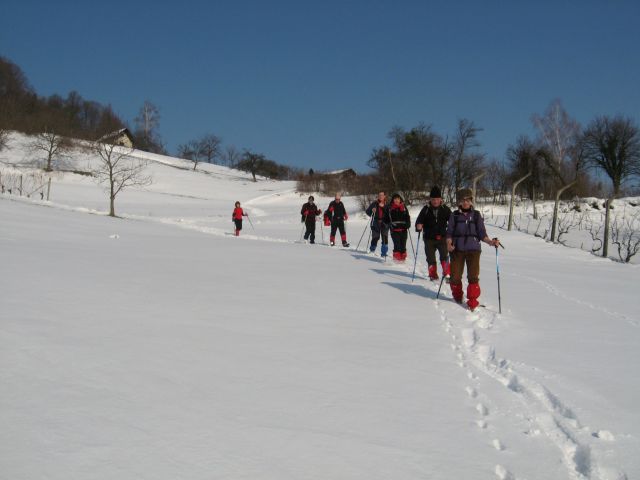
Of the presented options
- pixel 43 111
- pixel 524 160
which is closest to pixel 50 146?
pixel 43 111

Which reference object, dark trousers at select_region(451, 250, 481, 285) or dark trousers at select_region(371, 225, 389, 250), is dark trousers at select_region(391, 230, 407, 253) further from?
dark trousers at select_region(451, 250, 481, 285)

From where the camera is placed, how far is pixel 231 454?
2.72m

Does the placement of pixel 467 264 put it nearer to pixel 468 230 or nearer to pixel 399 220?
pixel 468 230

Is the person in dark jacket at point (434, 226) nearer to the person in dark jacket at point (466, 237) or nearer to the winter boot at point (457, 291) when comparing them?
the winter boot at point (457, 291)

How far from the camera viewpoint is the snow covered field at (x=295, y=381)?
2.74 meters

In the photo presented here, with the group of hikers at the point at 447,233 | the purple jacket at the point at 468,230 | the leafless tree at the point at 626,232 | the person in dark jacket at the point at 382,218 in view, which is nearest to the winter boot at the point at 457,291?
the group of hikers at the point at 447,233

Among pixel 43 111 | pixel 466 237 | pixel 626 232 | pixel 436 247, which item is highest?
pixel 43 111

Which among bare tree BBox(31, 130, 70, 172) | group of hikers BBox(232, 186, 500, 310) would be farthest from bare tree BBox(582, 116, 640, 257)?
bare tree BBox(31, 130, 70, 172)

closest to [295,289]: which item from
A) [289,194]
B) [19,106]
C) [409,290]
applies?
[409,290]

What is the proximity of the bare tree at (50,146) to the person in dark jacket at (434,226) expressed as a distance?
166ft

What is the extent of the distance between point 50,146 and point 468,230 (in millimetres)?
56320

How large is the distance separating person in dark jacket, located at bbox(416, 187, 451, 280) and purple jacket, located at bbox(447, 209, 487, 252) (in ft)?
5.98

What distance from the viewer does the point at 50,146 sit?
53.7 m

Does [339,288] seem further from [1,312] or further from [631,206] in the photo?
[631,206]
